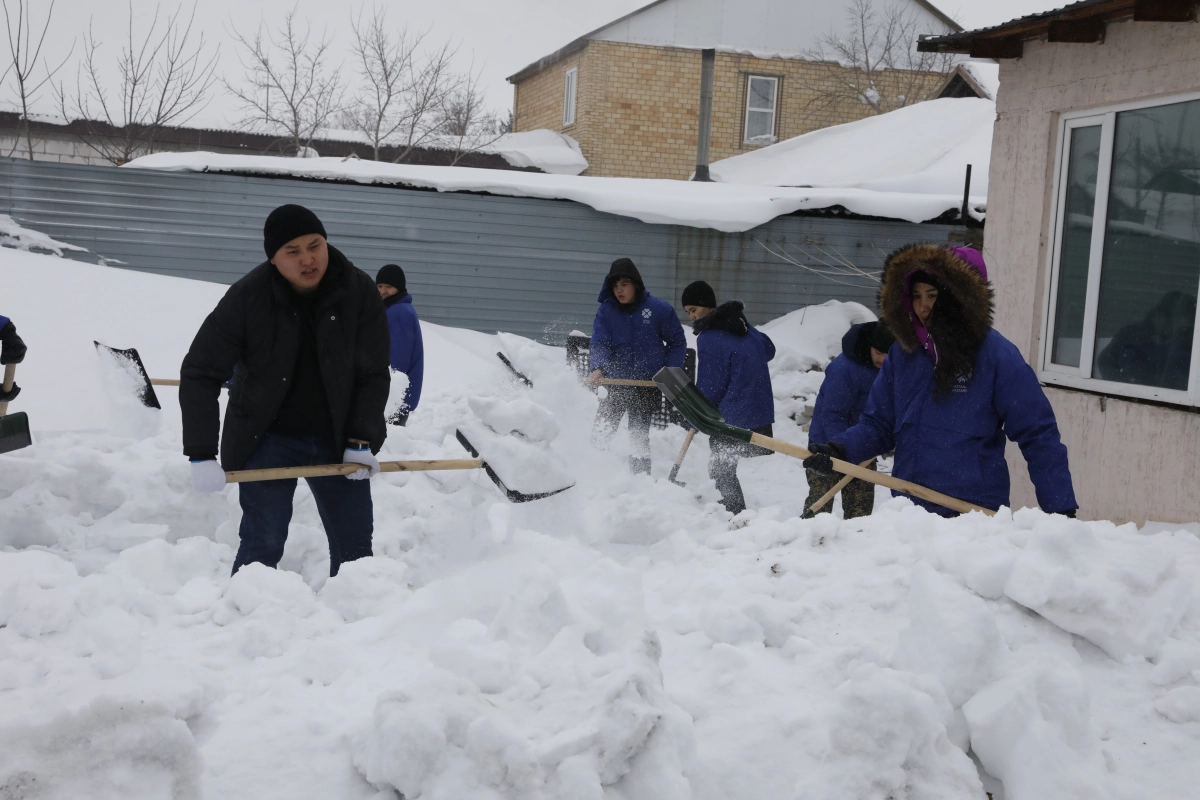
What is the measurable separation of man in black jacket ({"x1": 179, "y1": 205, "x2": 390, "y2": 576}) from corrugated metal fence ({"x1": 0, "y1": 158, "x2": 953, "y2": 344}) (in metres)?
7.49

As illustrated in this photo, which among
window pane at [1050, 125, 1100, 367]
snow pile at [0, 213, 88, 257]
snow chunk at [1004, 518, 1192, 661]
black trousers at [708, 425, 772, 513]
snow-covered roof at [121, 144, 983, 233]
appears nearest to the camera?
snow chunk at [1004, 518, 1192, 661]

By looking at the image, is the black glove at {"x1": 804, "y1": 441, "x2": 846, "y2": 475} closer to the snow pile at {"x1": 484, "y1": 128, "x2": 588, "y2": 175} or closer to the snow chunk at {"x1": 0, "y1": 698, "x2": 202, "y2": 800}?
the snow chunk at {"x1": 0, "y1": 698, "x2": 202, "y2": 800}

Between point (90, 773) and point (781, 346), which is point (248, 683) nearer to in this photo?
point (90, 773)

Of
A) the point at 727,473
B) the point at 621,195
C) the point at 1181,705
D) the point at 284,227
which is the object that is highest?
the point at 621,195

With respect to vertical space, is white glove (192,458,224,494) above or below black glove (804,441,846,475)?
below

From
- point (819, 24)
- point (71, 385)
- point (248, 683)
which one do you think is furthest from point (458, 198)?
point (819, 24)

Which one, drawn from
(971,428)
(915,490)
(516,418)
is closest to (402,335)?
(516,418)

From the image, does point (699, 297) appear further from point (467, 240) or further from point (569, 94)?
point (569, 94)

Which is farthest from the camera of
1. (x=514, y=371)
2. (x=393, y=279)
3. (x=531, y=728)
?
(x=514, y=371)

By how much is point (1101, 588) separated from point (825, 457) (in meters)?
1.39

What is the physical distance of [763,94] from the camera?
21.2 metres

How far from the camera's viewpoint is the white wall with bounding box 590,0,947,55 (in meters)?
20.2

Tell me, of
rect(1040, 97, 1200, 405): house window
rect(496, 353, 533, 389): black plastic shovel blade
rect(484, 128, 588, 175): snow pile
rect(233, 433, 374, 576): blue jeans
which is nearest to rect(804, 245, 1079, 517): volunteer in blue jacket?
rect(233, 433, 374, 576): blue jeans

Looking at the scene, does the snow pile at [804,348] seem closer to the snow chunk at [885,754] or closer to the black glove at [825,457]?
the black glove at [825,457]
